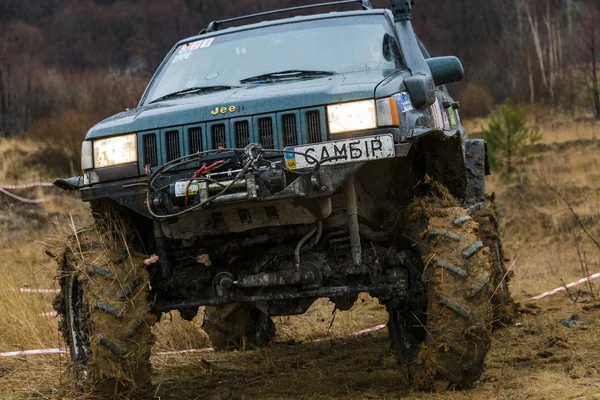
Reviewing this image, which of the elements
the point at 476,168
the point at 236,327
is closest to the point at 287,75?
the point at 476,168

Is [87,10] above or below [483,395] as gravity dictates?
above

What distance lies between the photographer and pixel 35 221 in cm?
1703

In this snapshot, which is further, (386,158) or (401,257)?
(401,257)

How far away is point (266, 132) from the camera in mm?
5332

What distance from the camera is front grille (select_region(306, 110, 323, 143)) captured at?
523cm

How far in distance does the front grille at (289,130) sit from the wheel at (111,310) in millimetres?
1138

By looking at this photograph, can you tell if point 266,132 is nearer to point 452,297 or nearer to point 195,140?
point 195,140

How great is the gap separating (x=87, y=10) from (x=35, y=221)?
27196 mm

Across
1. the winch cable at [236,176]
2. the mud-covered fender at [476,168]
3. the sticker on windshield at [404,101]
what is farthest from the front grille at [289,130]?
the mud-covered fender at [476,168]

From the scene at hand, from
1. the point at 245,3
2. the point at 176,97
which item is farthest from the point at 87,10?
the point at 176,97

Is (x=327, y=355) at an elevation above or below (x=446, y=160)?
below

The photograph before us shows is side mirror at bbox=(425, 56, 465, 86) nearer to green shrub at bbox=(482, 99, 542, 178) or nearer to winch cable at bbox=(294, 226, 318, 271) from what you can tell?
winch cable at bbox=(294, 226, 318, 271)

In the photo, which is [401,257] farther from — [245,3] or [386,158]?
[245,3]

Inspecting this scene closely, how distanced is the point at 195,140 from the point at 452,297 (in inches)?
66.2
